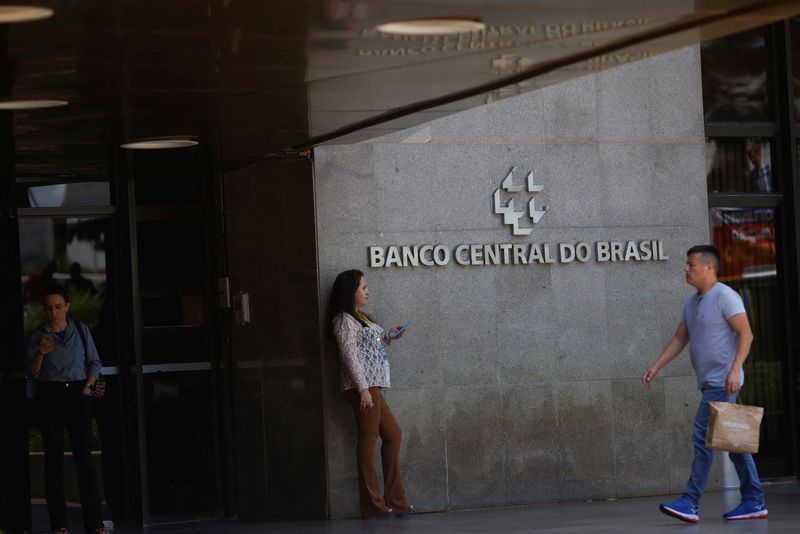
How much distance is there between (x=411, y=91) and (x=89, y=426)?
4099mm

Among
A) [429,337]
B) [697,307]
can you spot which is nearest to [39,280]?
[429,337]

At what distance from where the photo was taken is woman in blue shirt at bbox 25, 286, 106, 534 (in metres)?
10.3

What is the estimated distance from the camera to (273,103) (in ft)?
27.2

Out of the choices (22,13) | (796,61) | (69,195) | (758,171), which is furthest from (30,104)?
(796,61)

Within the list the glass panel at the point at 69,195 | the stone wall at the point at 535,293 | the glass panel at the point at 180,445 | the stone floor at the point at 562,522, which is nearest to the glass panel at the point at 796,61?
the stone wall at the point at 535,293

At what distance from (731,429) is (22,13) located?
5.39 m

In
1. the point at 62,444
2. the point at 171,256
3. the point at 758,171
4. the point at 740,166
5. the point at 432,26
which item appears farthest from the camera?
the point at 758,171

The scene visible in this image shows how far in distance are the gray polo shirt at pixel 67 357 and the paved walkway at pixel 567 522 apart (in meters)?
1.49

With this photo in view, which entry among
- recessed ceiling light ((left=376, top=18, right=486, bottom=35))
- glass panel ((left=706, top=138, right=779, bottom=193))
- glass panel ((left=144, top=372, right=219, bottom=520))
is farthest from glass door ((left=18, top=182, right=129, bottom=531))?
recessed ceiling light ((left=376, top=18, right=486, bottom=35))

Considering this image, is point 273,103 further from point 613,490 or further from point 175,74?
point 613,490

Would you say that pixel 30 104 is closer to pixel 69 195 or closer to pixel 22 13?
pixel 22 13

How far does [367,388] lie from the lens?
34.2ft

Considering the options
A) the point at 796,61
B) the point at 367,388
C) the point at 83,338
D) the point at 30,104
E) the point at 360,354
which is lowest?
the point at 367,388

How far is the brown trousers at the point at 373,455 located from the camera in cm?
1046
